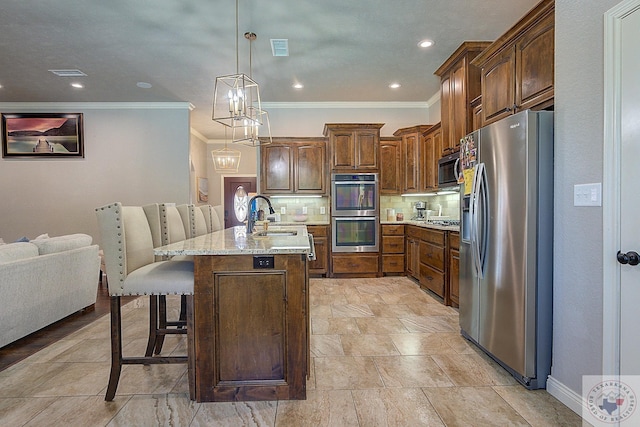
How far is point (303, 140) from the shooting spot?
537cm

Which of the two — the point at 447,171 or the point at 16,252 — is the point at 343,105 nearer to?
the point at 447,171

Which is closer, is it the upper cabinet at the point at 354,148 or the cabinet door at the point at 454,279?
the cabinet door at the point at 454,279

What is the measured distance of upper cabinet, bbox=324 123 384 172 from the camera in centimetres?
505

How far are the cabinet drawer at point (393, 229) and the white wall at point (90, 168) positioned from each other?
352cm

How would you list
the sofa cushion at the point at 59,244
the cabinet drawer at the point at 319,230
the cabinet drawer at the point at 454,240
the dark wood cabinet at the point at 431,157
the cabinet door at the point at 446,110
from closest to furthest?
the sofa cushion at the point at 59,244 → the cabinet drawer at the point at 454,240 → the cabinet door at the point at 446,110 → the dark wood cabinet at the point at 431,157 → the cabinet drawer at the point at 319,230

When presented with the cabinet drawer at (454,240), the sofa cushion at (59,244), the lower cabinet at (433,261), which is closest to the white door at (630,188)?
the cabinet drawer at (454,240)

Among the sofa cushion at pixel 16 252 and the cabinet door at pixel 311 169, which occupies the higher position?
the cabinet door at pixel 311 169

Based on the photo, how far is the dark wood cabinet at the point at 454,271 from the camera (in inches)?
134

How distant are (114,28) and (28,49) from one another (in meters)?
1.38

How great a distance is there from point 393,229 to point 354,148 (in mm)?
1426

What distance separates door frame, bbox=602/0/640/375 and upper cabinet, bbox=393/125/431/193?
337 cm

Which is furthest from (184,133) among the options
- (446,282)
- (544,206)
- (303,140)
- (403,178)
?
(544,206)

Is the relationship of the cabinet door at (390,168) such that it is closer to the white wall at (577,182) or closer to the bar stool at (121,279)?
the white wall at (577,182)

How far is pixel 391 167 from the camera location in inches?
213
